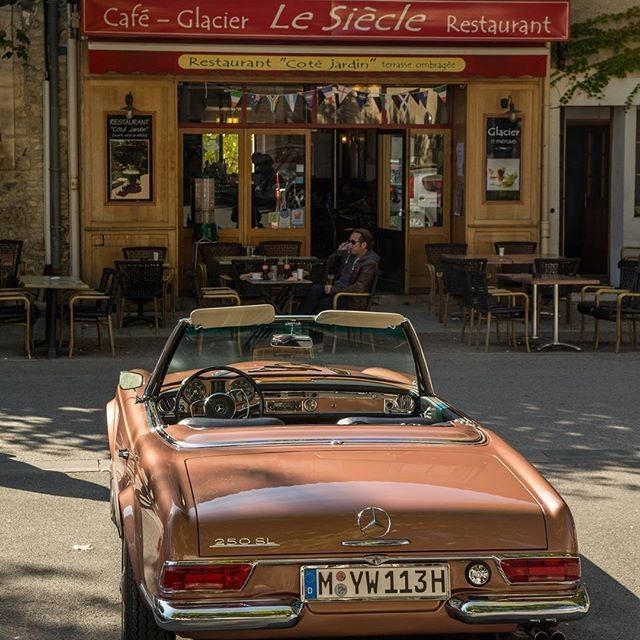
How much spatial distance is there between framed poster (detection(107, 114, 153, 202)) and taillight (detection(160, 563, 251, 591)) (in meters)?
14.3

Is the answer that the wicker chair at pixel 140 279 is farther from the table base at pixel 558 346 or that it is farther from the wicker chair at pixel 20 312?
the table base at pixel 558 346

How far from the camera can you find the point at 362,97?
19547mm

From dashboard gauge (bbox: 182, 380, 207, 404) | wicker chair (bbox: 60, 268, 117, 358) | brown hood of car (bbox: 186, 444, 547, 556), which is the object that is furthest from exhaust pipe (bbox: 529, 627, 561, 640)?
wicker chair (bbox: 60, 268, 117, 358)

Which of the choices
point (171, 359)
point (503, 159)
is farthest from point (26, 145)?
point (171, 359)

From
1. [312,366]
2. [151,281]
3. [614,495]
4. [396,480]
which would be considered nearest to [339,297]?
[151,281]

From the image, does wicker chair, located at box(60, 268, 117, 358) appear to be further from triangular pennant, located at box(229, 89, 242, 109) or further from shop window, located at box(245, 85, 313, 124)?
shop window, located at box(245, 85, 313, 124)

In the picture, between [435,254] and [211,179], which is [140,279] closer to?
[211,179]

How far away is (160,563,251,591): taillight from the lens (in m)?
4.44

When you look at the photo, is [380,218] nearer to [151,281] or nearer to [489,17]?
[489,17]

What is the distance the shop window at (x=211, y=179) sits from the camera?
19359mm

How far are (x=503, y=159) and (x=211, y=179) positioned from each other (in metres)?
4.18

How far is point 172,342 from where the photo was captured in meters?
6.08

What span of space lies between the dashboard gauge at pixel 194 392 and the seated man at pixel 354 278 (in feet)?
29.0

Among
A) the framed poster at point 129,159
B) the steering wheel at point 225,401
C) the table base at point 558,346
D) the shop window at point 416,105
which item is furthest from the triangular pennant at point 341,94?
the steering wheel at point 225,401
